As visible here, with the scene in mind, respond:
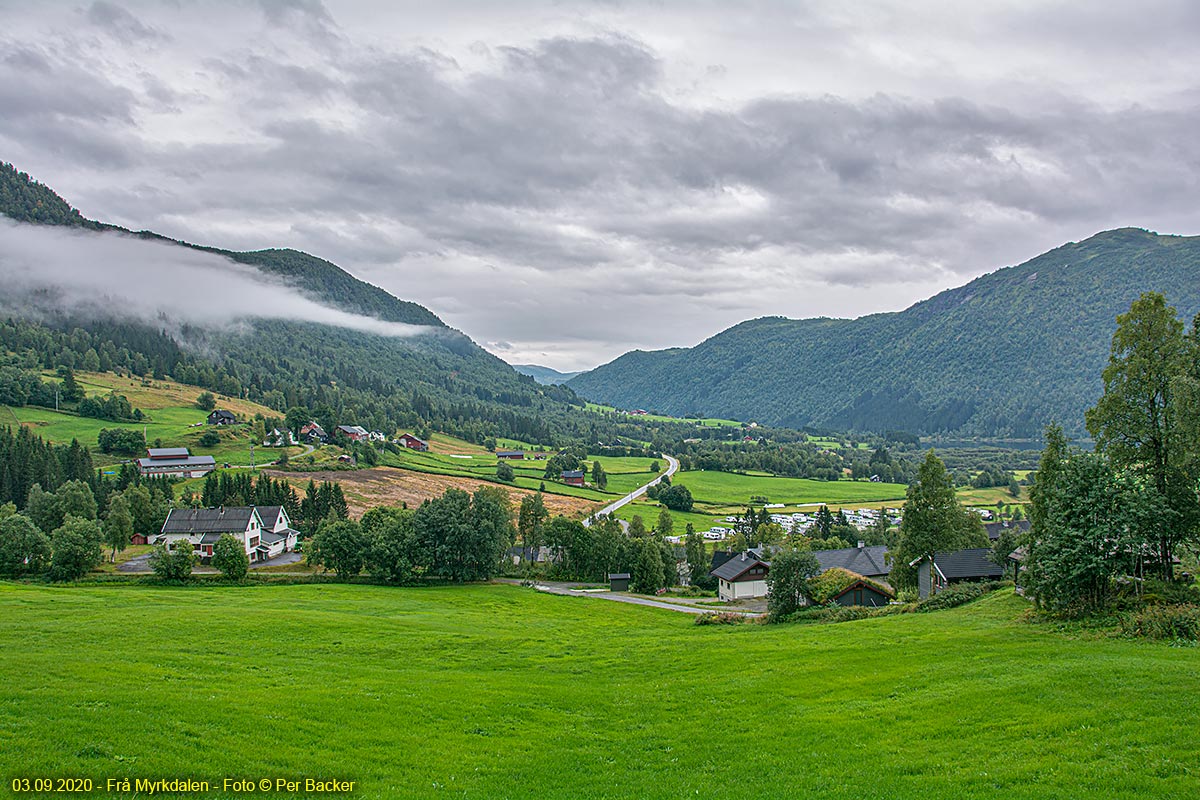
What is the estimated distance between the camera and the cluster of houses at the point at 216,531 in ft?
288

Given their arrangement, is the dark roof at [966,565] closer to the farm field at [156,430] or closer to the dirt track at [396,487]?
the dirt track at [396,487]

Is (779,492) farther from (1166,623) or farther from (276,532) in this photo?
(1166,623)

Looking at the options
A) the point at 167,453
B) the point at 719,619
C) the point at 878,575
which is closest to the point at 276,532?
the point at 167,453

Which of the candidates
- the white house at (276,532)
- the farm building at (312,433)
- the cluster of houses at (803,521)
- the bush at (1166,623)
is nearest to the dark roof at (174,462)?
the farm building at (312,433)

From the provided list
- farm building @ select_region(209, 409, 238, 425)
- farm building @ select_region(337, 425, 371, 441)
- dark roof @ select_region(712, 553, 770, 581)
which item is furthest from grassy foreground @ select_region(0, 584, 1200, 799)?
farm building @ select_region(209, 409, 238, 425)

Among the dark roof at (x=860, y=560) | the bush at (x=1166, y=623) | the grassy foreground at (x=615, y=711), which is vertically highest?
the bush at (x=1166, y=623)

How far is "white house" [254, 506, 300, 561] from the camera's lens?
96.4 metres

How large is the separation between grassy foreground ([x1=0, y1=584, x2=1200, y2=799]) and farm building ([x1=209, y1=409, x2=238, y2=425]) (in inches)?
6085

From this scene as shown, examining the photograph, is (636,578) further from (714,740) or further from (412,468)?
(412,468)

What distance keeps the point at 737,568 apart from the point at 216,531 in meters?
65.3

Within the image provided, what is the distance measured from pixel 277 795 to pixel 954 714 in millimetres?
17631

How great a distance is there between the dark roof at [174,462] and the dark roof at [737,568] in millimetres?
111476

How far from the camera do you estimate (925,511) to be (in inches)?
2336

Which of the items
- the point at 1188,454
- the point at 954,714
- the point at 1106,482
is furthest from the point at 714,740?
the point at 1188,454
